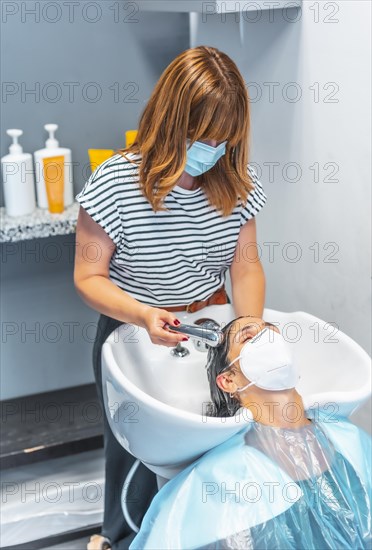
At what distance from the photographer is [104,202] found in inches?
60.5

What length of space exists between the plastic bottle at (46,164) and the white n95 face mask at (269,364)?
949mm

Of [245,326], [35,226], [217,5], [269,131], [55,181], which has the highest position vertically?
[217,5]

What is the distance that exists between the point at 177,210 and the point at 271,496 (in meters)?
0.65

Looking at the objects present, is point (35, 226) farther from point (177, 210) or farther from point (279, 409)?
point (279, 409)

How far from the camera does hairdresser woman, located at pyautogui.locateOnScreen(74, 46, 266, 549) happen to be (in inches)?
56.9

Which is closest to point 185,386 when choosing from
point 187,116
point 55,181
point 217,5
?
point 187,116

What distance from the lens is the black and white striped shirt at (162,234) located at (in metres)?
1.54

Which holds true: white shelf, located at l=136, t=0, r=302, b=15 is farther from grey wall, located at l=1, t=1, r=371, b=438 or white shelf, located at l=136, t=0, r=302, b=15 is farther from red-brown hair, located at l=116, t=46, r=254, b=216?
red-brown hair, located at l=116, t=46, r=254, b=216

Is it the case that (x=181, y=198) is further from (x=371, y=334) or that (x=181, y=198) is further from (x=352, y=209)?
(x=371, y=334)

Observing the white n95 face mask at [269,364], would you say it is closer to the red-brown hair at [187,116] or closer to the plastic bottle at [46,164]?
the red-brown hair at [187,116]

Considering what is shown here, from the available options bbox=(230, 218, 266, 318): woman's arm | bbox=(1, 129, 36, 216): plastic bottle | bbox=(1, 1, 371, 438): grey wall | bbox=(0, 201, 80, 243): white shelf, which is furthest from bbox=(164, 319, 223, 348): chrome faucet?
Result: bbox=(1, 129, 36, 216): plastic bottle

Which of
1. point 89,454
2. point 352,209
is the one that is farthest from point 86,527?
point 352,209

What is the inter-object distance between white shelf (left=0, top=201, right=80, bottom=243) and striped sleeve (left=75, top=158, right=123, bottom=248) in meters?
0.49

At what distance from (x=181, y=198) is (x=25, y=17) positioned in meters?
0.81
